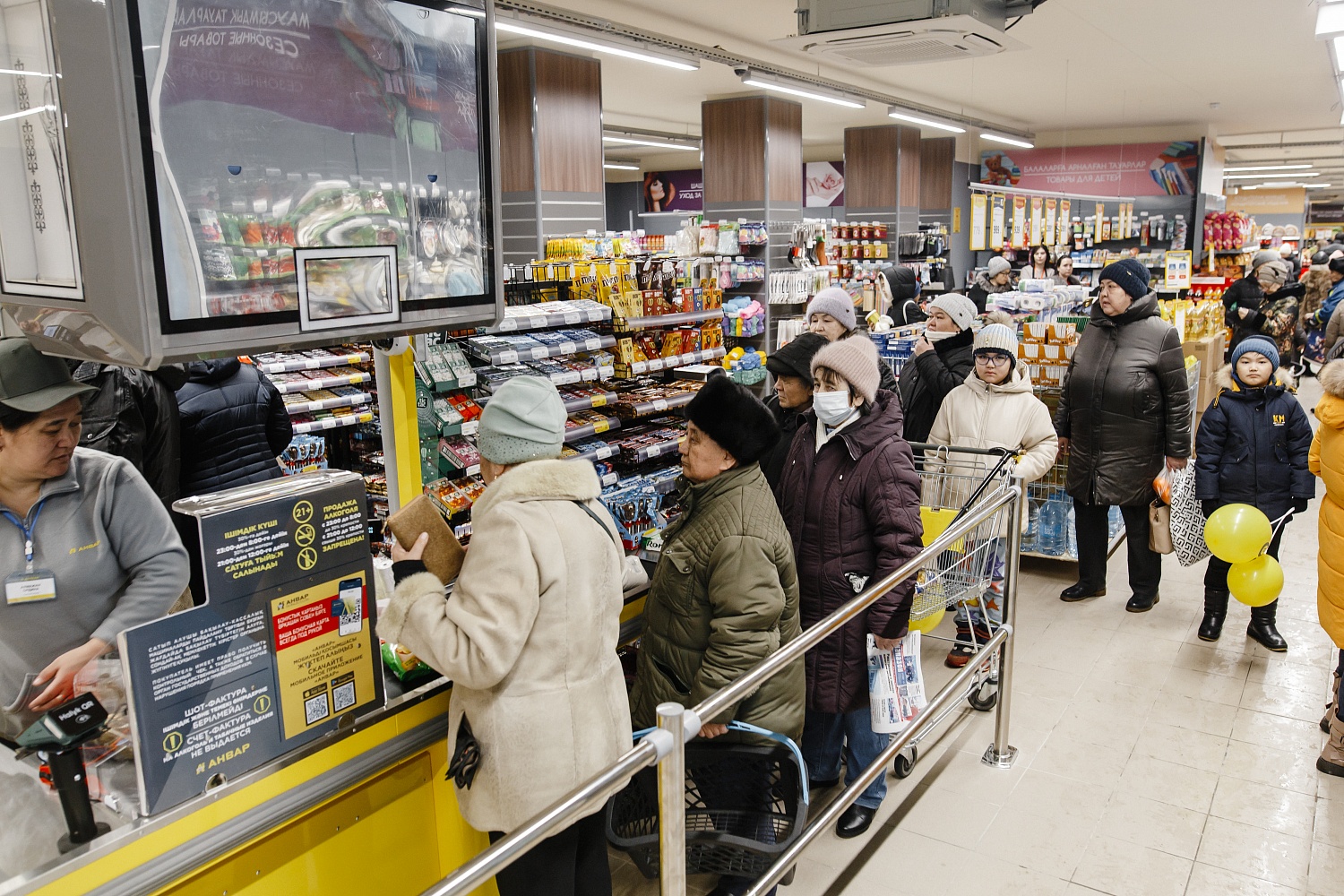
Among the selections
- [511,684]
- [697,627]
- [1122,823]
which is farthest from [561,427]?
[1122,823]

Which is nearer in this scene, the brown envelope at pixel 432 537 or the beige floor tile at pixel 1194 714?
the brown envelope at pixel 432 537

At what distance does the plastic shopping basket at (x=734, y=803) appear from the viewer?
8.28ft

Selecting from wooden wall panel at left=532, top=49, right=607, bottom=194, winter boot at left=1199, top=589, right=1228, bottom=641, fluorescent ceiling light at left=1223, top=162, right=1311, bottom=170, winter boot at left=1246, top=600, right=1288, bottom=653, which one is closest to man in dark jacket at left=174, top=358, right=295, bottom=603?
winter boot at left=1199, top=589, right=1228, bottom=641

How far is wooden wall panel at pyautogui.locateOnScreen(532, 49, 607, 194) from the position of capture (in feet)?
29.1

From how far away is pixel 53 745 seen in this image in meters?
1.64

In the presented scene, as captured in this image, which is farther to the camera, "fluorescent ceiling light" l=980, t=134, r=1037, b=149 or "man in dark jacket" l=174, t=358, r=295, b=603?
"fluorescent ceiling light" l=980, t=134, r=1037, b=149

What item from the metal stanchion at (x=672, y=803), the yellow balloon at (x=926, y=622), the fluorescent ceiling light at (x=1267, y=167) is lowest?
the yellow balloon at (x=926, y=622)

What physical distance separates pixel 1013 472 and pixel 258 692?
3.52 m

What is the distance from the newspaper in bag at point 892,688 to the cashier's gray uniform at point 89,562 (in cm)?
219

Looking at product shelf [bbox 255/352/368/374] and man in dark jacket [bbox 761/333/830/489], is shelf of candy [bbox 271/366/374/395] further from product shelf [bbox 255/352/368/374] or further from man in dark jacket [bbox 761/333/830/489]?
man in dark jacket [bbox 761/333/830/489]

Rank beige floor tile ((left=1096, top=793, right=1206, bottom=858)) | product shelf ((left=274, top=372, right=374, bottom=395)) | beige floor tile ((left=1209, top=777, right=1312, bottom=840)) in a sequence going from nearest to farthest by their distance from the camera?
beige floor tile ((left=1096, top=793, right=1206, bottom=858))
beige floor tile ((left=1209, top=777, right=1312, bottom=840))
product shelf ((left=274, top=372, right=374, bottom=395))

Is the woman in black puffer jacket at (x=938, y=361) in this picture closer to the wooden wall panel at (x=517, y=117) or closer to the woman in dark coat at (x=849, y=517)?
the woman in dark coat at (x=849, y=517)

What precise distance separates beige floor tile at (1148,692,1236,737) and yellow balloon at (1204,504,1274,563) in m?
0.71

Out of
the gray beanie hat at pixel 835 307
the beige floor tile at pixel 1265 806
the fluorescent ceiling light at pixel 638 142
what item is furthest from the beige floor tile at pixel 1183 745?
the fluorescent ceiling light at pixel 638 142
